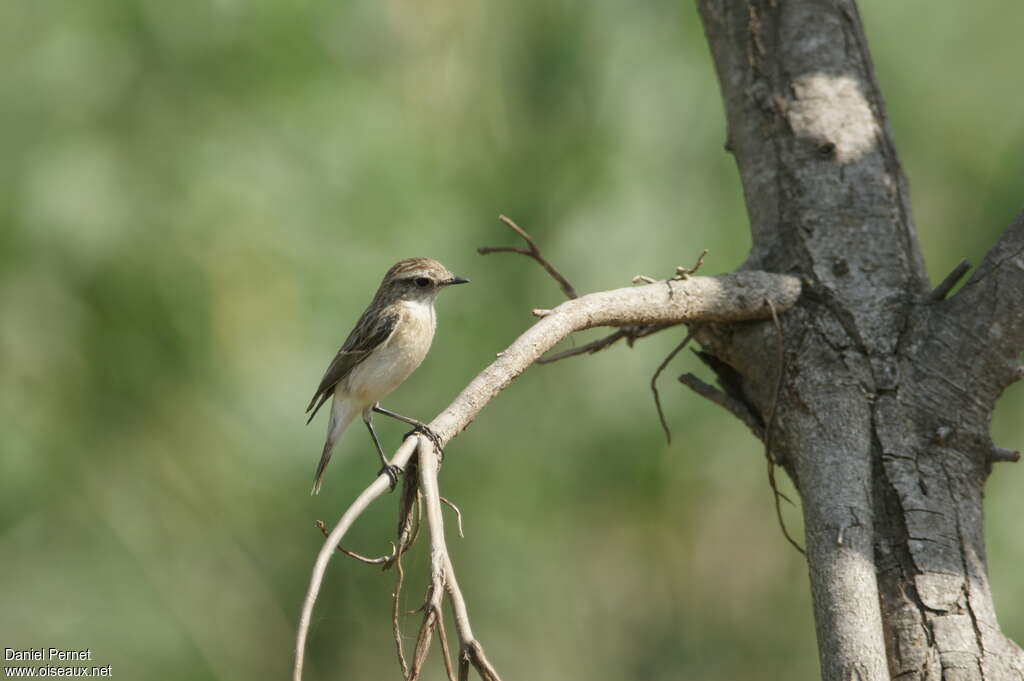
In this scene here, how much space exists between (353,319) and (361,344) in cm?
200

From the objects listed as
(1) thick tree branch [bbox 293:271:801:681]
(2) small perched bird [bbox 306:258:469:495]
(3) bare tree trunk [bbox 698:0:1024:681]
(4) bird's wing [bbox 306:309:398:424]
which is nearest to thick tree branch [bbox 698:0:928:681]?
(3) bare tree trunk [bbox 698:0:1024:681]

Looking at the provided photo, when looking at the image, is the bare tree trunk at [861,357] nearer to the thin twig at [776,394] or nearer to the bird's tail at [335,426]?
the thin twig at [776,394]

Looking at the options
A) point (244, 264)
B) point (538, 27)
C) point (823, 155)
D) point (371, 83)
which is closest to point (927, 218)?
point (538, 27)

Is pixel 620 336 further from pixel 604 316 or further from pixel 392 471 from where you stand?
pixel 392 471

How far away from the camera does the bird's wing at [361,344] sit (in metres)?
4.40

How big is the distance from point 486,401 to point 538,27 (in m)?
5.35

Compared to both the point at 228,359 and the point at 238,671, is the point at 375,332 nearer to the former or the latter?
the point at 228,359

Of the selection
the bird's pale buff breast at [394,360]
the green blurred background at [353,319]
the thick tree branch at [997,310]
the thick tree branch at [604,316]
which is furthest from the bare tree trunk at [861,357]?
the green blurred background at [353,319]

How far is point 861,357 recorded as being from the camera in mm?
2984

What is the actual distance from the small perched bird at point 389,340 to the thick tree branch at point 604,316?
4.96ft

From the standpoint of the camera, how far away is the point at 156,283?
6.13 metres

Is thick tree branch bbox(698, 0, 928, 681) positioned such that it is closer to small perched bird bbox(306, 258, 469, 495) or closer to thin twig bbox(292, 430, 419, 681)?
thin twig bbox(292, 430, 419, 681)

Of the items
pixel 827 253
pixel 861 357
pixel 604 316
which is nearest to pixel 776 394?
pixel 861 357

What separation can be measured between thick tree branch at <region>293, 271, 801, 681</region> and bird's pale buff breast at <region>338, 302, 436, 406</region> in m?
1.64
